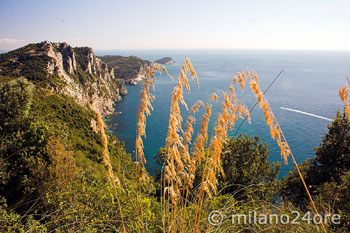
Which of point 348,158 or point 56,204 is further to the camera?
point 348,158

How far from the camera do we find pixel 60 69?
53281 millimetres

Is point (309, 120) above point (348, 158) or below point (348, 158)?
below

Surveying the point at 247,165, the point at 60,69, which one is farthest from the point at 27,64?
the point at 247,165

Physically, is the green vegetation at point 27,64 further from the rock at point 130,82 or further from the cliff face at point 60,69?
the rock at point 130,82

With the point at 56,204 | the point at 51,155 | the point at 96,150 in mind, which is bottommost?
the point at 96,150

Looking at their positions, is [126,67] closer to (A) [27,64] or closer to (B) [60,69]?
(B) [60,69]

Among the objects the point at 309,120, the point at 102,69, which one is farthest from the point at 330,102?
the point at 102,69

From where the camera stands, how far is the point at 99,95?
216 ft

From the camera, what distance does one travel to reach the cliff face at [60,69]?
1745 inches

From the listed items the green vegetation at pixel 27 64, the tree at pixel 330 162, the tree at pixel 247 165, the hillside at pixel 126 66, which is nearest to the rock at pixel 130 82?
the hillside at pixel 126 66

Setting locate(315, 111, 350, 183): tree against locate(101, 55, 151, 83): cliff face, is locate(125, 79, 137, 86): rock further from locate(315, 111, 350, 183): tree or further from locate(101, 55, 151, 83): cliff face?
locate(315, 111, 350, 183): tree

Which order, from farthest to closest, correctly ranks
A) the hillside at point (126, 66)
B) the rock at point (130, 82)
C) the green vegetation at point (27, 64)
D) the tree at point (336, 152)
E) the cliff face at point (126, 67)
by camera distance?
the hillside at point (126, 66) → the cliff face at point (126, 67) → the rock at point (130, 82) → the green vegetation at point (27, 64) → the tree at point (336, 152)

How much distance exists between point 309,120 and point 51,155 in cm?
4616

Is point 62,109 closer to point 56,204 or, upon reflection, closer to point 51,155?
point 51,155
